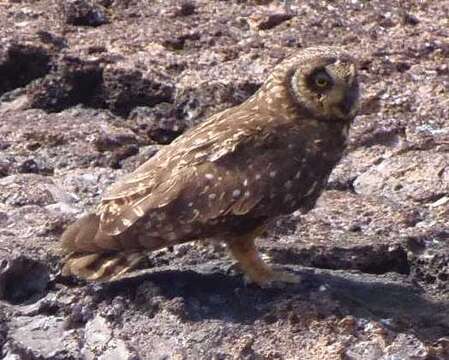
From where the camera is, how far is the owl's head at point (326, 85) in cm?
575

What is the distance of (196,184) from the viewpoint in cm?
546

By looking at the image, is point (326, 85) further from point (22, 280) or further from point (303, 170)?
point (22, 280)

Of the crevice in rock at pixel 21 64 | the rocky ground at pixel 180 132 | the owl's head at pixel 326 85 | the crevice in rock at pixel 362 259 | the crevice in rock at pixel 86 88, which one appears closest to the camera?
the rocky ground at pixel 180 132

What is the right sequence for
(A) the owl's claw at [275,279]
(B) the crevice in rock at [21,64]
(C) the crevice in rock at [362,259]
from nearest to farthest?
(A) the owl's claw at [275,279], (C) the crevice in rock at [362,259], (B) the crevice in rock at [21,64]

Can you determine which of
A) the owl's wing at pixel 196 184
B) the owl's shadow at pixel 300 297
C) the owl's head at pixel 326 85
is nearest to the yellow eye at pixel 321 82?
the owl's head at pixel 326 85

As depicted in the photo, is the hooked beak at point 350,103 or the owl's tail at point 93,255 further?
the hooked beak at point 350,103

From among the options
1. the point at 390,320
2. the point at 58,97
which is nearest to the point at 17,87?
the point at 58,97

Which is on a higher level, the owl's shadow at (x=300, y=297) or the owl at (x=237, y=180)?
the owl at (x=237, y=180)

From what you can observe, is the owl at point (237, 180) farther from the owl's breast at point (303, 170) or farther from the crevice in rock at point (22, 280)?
the crevice in rock at point (22, 280)

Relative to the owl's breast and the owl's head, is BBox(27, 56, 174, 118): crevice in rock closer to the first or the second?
the owl's head

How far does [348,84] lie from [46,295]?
1.43 metres

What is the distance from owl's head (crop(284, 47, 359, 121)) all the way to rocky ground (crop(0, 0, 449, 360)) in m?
0.52

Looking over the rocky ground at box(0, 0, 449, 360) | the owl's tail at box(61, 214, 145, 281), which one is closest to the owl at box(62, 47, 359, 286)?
the owl's tail at box(61, 214, 145, 281)

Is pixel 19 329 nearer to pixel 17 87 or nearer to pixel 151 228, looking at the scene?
pixel 151 228
